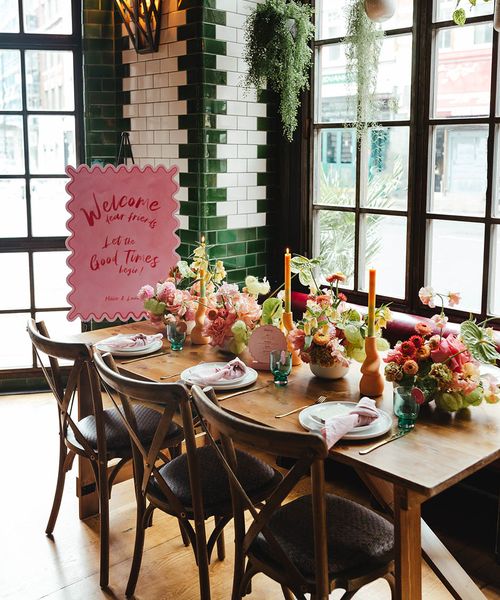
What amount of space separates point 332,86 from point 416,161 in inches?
29.9

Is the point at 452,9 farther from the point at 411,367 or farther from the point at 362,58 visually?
the point at 411,367

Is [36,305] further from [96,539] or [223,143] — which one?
[96,539]

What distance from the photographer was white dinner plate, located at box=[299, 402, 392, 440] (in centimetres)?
220

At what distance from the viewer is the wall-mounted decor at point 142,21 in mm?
4312

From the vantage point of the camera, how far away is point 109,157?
16.1ft

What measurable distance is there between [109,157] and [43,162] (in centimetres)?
43

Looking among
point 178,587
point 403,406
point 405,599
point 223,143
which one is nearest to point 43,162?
point 223,143

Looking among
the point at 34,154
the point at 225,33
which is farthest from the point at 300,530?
the point at 34,154

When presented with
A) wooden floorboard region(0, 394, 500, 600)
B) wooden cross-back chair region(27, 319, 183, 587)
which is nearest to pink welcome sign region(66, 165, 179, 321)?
wooden cross-back chair region(27, 319, 183, 587)

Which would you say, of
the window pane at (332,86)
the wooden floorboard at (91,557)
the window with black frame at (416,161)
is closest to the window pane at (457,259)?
the window with black frame at (416,161)

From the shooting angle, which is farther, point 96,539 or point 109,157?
point 109,157

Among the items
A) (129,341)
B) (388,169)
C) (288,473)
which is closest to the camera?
(288,473)

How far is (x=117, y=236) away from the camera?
368 cm

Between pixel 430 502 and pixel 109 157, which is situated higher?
pixel 109 157
